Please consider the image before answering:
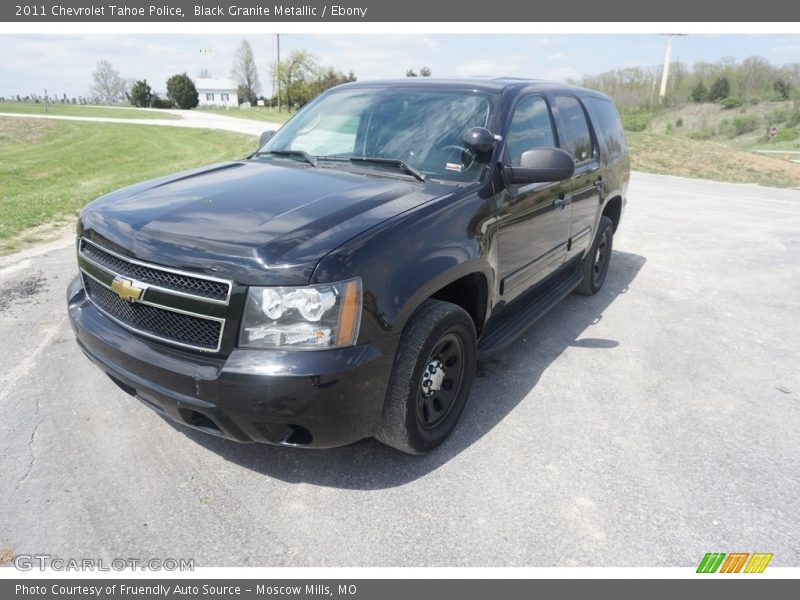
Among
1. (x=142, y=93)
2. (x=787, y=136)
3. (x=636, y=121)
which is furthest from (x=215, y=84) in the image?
(x=787, y=136)

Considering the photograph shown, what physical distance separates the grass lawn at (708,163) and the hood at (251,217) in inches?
737

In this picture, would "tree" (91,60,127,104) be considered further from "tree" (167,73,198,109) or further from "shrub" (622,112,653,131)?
"shrub" (622,112,653,131)

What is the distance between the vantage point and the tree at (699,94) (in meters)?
50.0

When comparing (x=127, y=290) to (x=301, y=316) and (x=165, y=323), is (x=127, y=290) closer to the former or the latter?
(x=165, y=323)

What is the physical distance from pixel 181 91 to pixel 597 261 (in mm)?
65705

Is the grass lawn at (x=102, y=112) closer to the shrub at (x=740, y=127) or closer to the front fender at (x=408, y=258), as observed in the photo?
the shrub at (x=740, y=127)

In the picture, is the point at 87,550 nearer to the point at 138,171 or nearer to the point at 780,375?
the point at 780,375

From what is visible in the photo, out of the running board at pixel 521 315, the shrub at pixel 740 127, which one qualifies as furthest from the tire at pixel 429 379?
the shrub at pixel 740 127

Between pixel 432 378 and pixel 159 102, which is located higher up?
pixel 159 102

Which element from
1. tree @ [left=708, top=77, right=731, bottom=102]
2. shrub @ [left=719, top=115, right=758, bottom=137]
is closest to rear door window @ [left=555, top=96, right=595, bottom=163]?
shrub @ [left=719, top=115, right=758, bottom=137]

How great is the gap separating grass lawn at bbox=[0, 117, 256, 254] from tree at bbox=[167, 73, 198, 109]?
35139mm

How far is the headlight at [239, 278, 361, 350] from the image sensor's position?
Result: 2.28 m

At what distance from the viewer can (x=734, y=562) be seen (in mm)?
2424

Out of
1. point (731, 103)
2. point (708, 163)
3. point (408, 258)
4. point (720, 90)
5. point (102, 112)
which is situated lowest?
point (708, 163)
